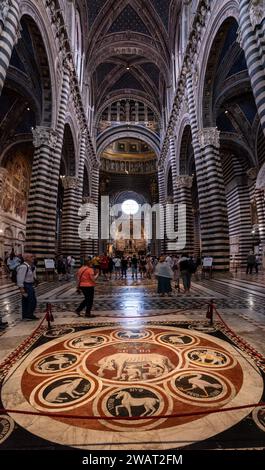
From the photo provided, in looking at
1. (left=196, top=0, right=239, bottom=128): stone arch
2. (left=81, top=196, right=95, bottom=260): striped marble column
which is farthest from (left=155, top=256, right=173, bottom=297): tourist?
(left=81, top=196, right=95, bottom=260): striped marble column

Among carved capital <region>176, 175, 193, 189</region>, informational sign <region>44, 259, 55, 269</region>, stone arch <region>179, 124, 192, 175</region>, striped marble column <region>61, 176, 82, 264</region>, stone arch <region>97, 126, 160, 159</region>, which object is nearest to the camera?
informational sign <region>44, 259, 55, 269</region>

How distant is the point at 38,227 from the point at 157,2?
2569 centimetres

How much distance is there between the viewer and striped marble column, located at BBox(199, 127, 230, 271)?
14234mm

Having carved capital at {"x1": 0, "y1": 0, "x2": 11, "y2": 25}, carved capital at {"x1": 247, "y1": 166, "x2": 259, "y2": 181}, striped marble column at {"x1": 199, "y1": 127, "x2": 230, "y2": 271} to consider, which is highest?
carved capital at {"x1": 0, "y1": 0, "x2": 11, "y2": 25}

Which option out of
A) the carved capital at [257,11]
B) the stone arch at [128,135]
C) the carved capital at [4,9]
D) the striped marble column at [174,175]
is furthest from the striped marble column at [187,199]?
the carved capital at [4,9]

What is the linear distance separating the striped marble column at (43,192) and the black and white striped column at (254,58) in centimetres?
1108

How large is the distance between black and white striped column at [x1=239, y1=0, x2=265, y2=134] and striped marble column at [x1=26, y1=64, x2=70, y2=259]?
436 inches

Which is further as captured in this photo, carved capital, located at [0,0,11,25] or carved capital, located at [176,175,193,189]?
carved capital, located at [176,175,193,189]

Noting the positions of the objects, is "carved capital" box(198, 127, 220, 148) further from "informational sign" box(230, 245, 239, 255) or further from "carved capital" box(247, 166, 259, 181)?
"informational sign" box(230, 245, 239, 255)
